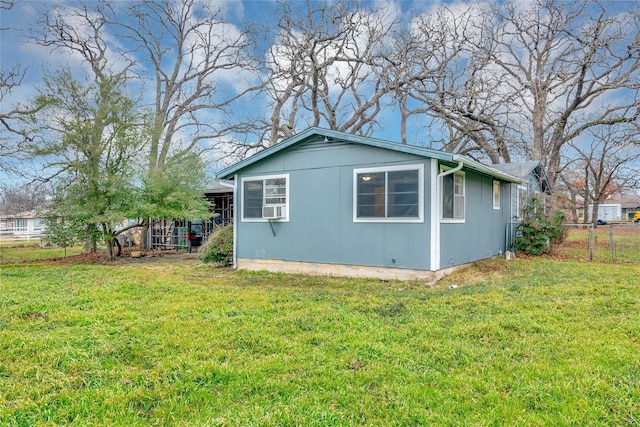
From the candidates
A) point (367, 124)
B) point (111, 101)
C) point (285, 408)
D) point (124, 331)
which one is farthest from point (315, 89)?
point (285, 408)

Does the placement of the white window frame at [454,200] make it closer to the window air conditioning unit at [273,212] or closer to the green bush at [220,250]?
the window air conditioning unit at [273,212]

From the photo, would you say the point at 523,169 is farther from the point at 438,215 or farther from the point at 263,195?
the point at 263,195

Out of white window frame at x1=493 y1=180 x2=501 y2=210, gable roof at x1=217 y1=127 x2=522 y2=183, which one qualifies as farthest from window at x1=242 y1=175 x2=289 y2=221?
white window frame at x1=493 y1=180 x2=501 y2=210

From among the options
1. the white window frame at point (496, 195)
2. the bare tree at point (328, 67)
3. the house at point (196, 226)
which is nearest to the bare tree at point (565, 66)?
the bare tree at point (328, 67)

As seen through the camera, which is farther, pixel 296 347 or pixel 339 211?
pixel 339 211

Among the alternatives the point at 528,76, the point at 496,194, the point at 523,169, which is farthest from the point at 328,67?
the point at 496,194

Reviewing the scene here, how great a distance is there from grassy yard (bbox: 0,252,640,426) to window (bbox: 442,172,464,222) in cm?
202

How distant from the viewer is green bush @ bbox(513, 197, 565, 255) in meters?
11.2

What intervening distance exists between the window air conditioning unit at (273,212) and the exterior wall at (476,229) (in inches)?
141

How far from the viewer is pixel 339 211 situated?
7.96m

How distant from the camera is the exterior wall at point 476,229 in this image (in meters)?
7.71

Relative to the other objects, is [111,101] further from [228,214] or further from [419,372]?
[419,372]

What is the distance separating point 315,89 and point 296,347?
16861 millimetres

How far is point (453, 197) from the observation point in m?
7.85
